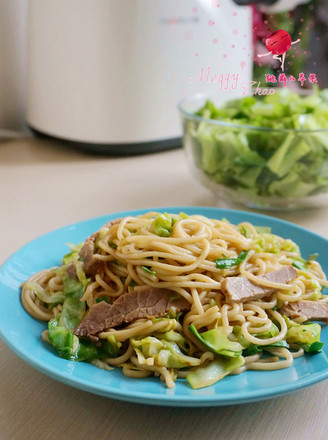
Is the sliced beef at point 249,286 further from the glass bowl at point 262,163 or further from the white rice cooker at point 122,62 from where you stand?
the white rice cooker at point 122,62

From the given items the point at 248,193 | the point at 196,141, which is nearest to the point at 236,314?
the point at 248,193

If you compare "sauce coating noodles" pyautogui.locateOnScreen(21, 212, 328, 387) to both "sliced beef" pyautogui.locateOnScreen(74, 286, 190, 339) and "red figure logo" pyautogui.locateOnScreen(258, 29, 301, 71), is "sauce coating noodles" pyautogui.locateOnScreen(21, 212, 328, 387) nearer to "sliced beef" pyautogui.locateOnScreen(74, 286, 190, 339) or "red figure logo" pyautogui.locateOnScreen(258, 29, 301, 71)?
"sliced beef" pyautogui.locateOnScreen(74, 286, 190, 339)

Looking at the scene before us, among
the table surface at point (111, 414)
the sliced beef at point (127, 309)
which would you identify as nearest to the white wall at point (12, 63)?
the table surface at point (111, 414)

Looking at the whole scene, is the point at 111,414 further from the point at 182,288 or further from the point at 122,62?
the point at 122,62

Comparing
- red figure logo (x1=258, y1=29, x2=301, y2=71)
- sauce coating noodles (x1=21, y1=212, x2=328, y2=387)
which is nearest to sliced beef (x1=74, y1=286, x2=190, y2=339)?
sauce coating noodles (x1=21, y1=212, x2=328, y2=387)

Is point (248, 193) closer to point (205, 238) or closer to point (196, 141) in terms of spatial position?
point (196, 141)

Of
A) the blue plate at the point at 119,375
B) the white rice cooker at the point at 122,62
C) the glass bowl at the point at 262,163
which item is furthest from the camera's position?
the white rice cooker at the point at 122,62

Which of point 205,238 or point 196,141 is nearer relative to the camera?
point 205,238
